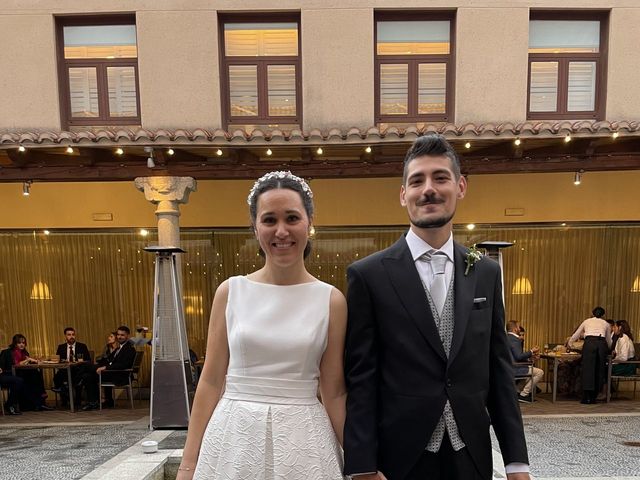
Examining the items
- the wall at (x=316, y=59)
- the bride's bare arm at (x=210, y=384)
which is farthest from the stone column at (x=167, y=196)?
the bride's bare arm at (x=210, y=384)

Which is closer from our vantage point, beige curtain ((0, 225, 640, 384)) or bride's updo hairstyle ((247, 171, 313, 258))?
bride's updo hairstyle ((247, 171, 313, 258))

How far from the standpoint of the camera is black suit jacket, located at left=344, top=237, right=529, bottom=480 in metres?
1.51

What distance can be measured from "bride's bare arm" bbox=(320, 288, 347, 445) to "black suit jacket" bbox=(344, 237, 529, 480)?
0.20 ft

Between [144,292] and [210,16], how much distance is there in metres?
4.80

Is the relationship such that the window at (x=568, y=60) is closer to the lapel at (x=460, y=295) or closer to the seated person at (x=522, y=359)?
the seated person at (x=522, y=359)

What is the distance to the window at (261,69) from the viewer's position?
22.1ft

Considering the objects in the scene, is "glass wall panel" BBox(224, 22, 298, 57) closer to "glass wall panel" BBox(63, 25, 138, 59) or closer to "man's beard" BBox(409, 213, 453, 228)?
"glass wall panel" BBox(63, 25, 138, 59)

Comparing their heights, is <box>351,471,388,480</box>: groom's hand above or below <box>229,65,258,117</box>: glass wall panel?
below

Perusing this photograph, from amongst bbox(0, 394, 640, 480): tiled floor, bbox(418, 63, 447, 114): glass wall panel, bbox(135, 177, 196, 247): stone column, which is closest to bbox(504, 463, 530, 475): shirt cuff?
bbox(0, 394, 640, 480): tiled floor

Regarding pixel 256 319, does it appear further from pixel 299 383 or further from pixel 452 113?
pixel 452 113

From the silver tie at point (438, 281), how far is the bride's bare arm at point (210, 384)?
810mm

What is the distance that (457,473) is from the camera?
5.01 feet

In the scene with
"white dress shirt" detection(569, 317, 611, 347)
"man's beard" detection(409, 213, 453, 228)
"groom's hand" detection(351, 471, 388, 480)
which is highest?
"man's beard" detection(409, 213, 453, 228)

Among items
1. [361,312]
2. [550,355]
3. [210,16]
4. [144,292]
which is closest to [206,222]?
[144,292]
